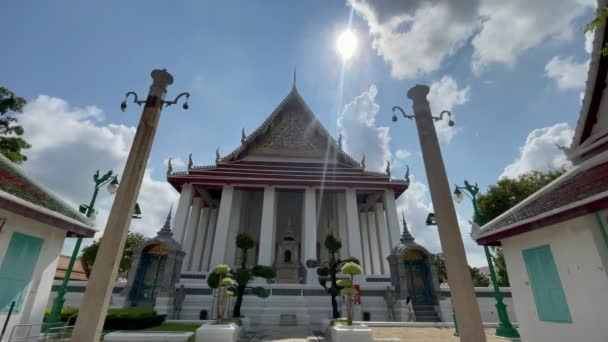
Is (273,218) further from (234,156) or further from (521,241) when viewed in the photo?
(521,241)

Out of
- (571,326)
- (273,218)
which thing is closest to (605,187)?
(571,326)

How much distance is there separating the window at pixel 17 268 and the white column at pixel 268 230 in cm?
960

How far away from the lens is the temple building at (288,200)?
15.4 metres

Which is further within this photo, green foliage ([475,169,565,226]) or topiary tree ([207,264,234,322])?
green foliage ([475,169,565,226])

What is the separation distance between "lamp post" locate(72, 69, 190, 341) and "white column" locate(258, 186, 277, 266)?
11829mm

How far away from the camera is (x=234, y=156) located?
60.8 feet

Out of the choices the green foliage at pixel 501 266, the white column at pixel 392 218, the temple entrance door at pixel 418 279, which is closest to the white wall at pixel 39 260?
the temple entrance door at pixel 418 279

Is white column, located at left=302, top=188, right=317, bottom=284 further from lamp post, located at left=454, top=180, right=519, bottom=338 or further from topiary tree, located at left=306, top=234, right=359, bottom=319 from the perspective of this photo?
lamp post, located at left=454, top=180, right=519, bottom=338

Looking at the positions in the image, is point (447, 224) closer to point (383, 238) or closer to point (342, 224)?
point (342, 224)

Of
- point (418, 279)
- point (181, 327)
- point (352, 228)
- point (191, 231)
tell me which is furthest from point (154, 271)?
point (418, 279)

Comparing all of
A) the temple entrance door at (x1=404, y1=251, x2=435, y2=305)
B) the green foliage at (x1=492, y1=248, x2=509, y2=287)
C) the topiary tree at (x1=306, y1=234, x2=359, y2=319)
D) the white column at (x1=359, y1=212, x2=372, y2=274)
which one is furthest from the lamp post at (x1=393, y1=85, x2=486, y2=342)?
the green foliage at (x1=492, y1=248, x2=509, y2=287)

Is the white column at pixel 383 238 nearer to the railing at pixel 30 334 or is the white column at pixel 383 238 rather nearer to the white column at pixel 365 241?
the white column at pixel 365 241

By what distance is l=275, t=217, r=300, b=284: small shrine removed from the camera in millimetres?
14906

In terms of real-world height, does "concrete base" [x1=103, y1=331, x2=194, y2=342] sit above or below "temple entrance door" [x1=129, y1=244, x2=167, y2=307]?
below
